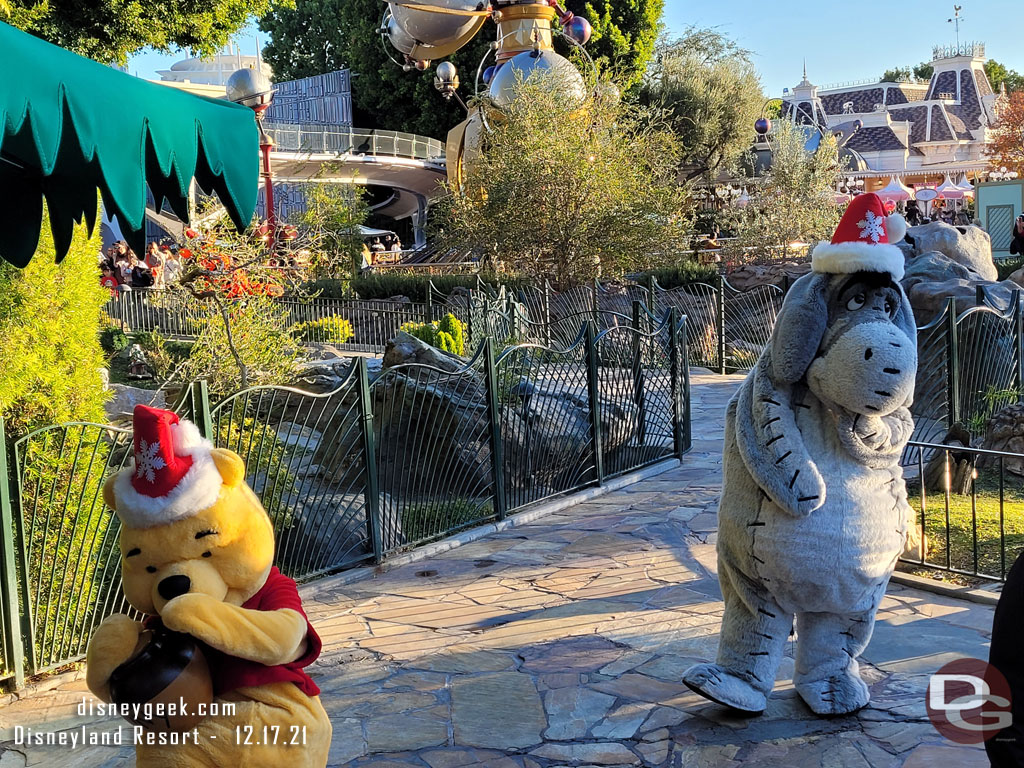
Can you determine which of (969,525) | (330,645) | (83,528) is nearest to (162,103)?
(83,528)

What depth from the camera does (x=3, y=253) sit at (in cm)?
488

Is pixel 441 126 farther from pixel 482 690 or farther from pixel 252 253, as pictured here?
pixel 482 690

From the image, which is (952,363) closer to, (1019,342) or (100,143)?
(1019,342)

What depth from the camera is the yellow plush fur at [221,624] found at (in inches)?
106

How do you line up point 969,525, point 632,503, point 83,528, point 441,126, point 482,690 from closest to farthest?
point 482,690 < point 83,528 < point 969,525 < point 632,503 < point 441,126

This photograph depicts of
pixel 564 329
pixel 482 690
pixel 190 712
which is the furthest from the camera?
pixel 564 329

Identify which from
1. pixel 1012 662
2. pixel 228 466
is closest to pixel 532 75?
pixel 228 466

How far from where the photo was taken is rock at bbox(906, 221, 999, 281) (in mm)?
14531

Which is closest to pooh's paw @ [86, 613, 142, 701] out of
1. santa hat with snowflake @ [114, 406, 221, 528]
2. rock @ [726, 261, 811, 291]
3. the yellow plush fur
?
the yellow plush fur

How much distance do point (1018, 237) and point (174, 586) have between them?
22976 mm

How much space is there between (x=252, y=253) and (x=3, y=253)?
5889mm

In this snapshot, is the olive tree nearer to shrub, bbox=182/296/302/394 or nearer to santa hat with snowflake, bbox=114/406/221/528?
shrub, bbox=182/296/302/394

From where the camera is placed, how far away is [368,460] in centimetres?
647

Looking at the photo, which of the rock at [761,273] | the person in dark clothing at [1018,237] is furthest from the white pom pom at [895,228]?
the person in dark clothing at [1018,237]
